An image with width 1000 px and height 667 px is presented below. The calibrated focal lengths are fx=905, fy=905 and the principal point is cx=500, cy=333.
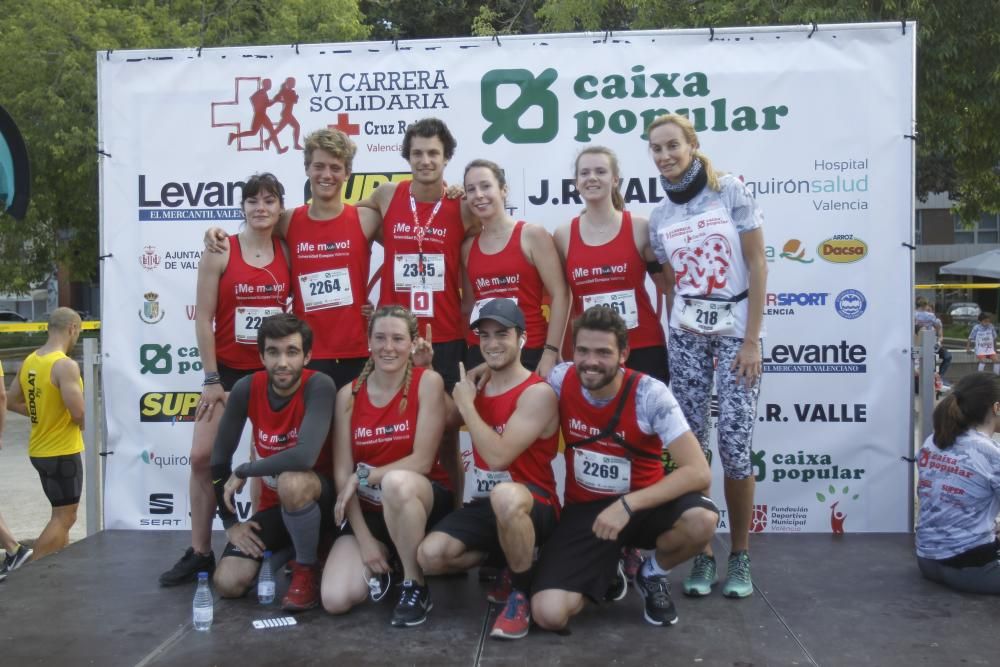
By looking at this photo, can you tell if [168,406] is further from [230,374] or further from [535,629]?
[535,629]

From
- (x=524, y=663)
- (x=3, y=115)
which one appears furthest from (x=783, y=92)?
(x=3, y=115)

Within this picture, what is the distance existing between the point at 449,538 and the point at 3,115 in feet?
9.67

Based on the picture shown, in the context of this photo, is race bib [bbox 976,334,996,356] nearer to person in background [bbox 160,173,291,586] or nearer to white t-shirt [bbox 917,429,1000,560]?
white t-shirt [bbox 917,429,1000,560]

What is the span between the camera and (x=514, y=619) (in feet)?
10.7

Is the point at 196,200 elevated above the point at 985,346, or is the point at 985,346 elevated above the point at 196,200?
the point at 196,200

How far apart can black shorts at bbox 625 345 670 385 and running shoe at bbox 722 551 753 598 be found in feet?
2.64

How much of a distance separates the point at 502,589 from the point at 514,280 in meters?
1.28

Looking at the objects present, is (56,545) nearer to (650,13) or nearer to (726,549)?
(726,549)

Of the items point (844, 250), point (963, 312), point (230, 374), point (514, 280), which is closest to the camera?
point (514, 280)

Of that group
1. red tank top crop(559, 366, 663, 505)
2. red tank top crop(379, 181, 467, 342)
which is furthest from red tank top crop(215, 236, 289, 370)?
red tank top crop(559, 366, 663, 505)

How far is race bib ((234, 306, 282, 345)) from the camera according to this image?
4016mm

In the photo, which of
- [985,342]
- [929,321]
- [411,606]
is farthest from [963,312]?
[411,606]

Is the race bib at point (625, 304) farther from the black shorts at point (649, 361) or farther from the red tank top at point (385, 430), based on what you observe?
the red tank top at point (385, 430)

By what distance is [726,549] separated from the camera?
4.43 meters
